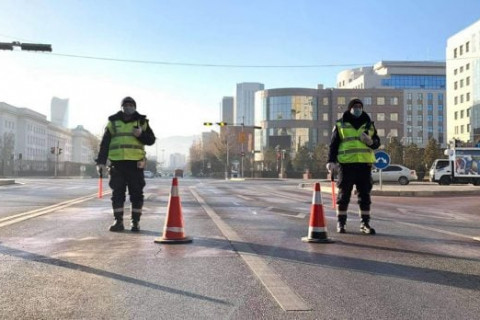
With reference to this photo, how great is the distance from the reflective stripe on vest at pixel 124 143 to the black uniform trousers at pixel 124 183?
0.37ft

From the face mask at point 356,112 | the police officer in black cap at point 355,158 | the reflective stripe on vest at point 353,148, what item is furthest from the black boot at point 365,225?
the face mask at point 356,112

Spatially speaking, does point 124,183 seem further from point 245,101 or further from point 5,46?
point 245,101

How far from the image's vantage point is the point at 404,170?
38844mm

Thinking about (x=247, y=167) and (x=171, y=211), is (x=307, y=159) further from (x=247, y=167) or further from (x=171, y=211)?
(x=171, y=211)

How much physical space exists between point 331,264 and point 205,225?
153 inches

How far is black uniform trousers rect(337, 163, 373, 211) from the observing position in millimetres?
8266

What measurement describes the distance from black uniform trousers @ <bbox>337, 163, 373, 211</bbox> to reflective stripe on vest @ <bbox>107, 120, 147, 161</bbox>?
330cm

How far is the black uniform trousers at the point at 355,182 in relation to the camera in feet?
27.1

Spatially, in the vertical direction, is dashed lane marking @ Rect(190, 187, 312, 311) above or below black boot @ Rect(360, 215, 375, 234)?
below

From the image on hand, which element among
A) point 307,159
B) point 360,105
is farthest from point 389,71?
point 360,105

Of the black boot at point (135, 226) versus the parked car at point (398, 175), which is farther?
the parked car at point (398, 175)

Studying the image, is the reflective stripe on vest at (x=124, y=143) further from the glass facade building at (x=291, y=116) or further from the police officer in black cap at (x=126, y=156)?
the glass facade building at (x=291, y=116)

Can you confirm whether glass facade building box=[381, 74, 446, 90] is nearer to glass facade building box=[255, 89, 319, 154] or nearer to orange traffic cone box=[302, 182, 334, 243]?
glass facade building box=[255, 89, 319, 154]

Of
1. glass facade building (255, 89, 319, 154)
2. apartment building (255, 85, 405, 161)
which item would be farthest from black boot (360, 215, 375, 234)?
glass facade building (255, 89, 319, 154)
